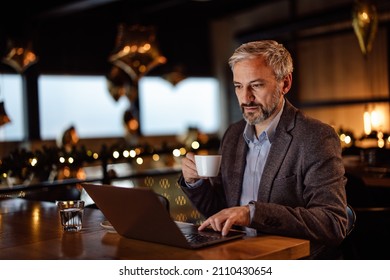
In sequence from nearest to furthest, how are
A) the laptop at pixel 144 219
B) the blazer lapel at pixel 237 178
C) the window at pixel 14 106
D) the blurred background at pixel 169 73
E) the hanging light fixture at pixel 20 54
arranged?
1. the laptop at pixel 144 219
2. the blazer lapel at pixel 237 178
3. the hanging light fixture at pixel 20 54
4. the blurred background at pixel 169 73
5. the window at pixel 14 106

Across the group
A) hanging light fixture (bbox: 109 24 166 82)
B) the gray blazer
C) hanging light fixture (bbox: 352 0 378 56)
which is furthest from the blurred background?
the gray blazer

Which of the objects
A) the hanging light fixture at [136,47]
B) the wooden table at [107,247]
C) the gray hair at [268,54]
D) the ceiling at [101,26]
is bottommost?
the wooden table at [107,247]

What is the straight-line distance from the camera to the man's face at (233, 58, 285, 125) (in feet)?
7.09

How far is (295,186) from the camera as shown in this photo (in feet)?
7.16

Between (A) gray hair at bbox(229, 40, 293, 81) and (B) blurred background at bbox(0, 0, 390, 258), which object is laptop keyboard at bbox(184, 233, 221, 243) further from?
(B) blurred background at bbox(0, 0, 390, 258)

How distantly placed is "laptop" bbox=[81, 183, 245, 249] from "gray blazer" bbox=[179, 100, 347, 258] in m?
0.20

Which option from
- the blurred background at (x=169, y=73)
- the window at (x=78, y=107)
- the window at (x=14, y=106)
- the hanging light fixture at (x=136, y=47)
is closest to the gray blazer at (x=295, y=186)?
the hanging light fixture at (x=136, y=47)

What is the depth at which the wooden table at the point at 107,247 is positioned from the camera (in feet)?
5.37

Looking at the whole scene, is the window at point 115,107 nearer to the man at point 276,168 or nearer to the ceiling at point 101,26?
the ceiling at point 101,26

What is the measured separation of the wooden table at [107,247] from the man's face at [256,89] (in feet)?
1.84

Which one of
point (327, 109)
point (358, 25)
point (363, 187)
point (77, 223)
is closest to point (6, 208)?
point (77, 223)

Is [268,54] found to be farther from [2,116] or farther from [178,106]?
[178,106]

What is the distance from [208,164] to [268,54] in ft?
1.64
